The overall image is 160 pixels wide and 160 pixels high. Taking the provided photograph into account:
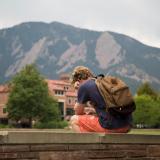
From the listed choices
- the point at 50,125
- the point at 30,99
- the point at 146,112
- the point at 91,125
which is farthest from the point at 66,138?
the point at 146,112

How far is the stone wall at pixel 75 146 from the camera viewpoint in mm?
6652

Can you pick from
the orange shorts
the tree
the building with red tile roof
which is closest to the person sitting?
the orange shorts

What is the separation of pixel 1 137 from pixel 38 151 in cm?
62

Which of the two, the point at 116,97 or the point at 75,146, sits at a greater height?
the point at 116,97

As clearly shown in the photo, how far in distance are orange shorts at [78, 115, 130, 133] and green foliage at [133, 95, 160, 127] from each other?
98.1 meters

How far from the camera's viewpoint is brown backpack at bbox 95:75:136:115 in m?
7.79

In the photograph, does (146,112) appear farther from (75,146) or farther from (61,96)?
(75,146)

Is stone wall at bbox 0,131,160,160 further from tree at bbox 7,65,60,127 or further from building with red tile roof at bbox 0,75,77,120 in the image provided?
building with red tile roof at bbox 0,75,77,120

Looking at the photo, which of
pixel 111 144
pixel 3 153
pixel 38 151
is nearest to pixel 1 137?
pixel 3 153

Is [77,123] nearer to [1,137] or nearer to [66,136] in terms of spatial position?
[66,136]

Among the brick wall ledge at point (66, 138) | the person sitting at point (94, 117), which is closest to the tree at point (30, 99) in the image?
the person sitting at point (94, 117)

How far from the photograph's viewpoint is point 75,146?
7.27 meters

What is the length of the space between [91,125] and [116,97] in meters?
0.64

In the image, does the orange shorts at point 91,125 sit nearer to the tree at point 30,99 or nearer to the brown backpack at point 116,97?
the brown backpack at point 116,97
